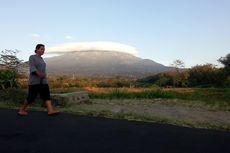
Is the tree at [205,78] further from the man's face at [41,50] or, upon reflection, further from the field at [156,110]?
the man's face at [41,50]

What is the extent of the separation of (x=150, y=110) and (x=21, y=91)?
207 inches

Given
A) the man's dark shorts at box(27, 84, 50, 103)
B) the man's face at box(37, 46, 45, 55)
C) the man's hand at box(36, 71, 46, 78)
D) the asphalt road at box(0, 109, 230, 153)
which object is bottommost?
the asphalt road at box(0, 109, 230, 153)

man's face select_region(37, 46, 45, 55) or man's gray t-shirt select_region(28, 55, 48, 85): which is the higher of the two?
man's face select_region(37, 46, 45, 55)

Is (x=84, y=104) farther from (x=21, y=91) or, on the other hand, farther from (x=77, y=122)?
(x=77, y=122)

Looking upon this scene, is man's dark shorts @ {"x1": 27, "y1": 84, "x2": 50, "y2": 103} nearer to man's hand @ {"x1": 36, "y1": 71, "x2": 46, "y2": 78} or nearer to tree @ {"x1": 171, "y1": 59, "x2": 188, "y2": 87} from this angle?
man's hand @ {"x1": 36, "y1": 71, "x2": 46, "y2": 78}

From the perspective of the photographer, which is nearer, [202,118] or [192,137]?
[192,137]

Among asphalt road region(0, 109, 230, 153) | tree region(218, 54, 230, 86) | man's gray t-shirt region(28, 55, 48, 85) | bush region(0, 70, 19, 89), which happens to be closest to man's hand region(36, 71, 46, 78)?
man's gray t-shirt region(28, 55, 48, 85)

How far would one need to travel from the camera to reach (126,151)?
5734 mm

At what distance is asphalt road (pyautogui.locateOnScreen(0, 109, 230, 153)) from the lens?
589 centimetres

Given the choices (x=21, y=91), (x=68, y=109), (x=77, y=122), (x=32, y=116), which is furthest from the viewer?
(x=21, y=91)

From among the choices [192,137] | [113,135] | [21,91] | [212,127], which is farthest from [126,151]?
[21,91]

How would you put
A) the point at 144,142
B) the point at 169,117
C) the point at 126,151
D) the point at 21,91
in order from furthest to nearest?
the point at 21,91 → the point at 169,117 → the point at 144,142 → the point at 126,151

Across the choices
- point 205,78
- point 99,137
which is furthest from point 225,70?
point 99,137

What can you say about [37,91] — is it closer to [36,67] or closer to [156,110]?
[36,67]
